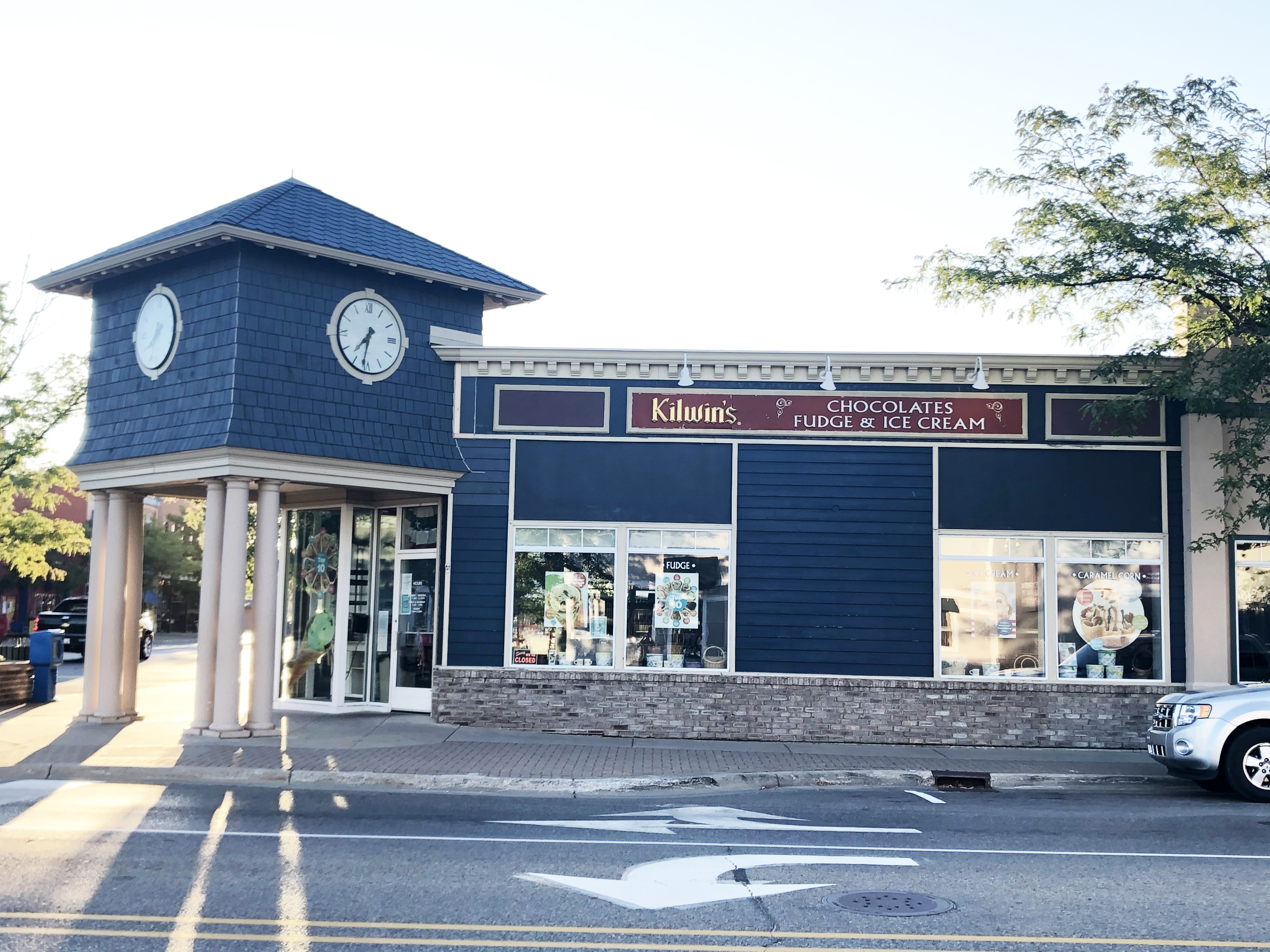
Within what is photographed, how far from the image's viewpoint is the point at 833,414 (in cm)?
1655

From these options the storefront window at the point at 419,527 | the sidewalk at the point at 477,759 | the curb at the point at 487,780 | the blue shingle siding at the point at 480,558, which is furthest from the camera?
the storefront window at the point at 419,527

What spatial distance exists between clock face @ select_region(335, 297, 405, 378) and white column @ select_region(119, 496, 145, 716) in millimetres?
3781

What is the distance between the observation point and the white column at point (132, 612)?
16359mm

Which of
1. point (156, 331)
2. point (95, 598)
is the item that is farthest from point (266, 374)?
point (95, 598)

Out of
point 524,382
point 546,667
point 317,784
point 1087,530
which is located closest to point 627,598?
point 546,667

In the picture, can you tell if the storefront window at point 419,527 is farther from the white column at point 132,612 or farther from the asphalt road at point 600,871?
the asphalt road at point 600,871

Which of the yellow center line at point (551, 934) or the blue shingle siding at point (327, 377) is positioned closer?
the yellow center line at point (551, 934)

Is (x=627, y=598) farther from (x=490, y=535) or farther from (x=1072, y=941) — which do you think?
(x=1072, y=941)

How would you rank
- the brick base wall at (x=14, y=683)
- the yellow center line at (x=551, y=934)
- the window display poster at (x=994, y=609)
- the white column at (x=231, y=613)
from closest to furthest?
the yellow center line at (x=551, y=934)
the white column at (x=231, y=613)
the window display poster at (x=994, y=609)
the brick base wall at (x=14, y=683)

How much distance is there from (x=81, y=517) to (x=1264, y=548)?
135 ft

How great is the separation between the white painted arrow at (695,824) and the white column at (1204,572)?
7.84 meters

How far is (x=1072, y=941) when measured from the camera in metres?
6.48

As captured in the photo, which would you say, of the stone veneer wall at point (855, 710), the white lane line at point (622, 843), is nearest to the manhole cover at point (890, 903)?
the white lane line at point (622, 843)

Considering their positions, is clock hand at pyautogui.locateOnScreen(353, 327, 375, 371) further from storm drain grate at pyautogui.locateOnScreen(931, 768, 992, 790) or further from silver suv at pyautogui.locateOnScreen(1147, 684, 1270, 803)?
silver suv at pyautogui.locateOnScreen(1147, 684, 1270, 803)
